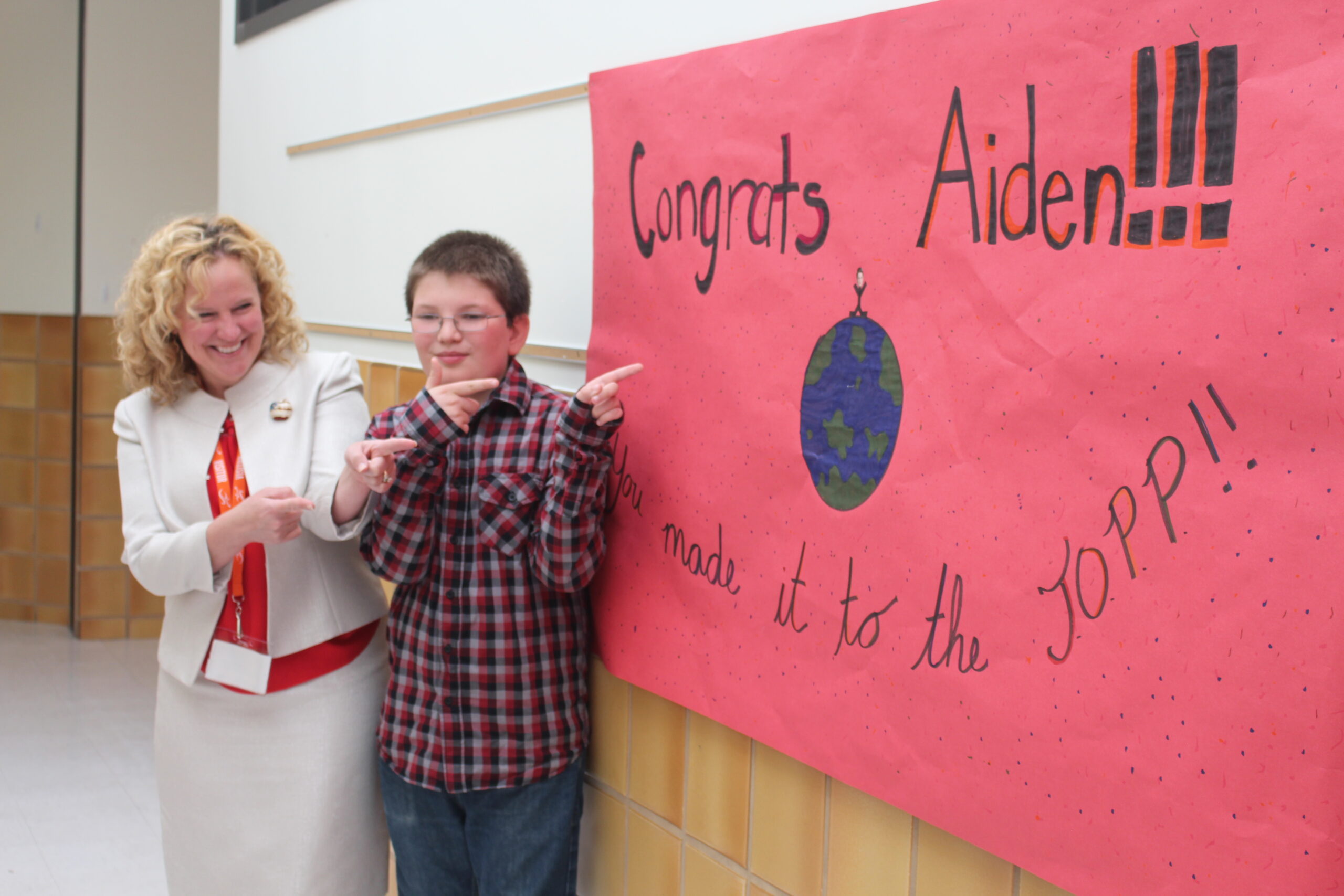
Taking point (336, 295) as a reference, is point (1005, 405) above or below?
below

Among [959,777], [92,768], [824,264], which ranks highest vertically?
[824,264]

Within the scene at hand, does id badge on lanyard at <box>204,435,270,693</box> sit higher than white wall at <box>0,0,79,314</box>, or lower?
lower

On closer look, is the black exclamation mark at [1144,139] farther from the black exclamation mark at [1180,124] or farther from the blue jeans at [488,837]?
the blue jeans at [488,837]

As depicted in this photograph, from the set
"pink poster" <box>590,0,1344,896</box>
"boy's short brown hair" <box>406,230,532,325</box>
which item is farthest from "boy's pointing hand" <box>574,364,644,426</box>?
"boy's short brown hair" <box>406,230,532,325</box>

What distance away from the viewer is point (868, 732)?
40.1 inches

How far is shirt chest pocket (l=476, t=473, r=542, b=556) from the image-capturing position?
1329 millimetres

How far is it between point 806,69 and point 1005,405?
1.31 ft

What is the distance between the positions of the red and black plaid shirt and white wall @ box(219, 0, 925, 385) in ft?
0.66

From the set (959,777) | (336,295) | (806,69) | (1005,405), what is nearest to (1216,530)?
(1005,405)

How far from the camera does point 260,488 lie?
1.49 meters

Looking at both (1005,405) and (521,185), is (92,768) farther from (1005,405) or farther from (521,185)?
(1005,405)

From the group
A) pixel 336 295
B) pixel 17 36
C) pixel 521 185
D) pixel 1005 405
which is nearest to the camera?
pixel 1005 405

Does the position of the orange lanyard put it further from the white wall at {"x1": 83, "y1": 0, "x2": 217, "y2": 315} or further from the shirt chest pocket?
the white wall at {"x1": 83, "y1": 0, "x2": 217, "y2": 315}

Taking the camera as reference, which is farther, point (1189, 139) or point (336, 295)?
point (336, 295)
